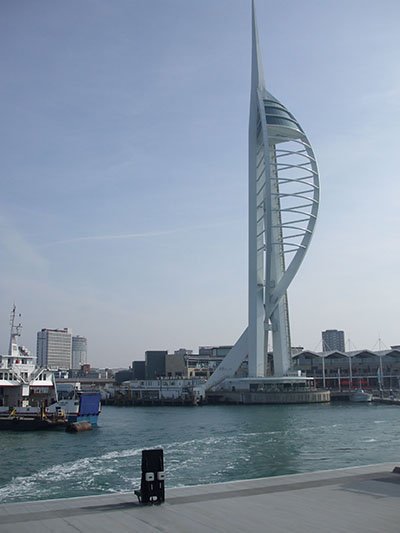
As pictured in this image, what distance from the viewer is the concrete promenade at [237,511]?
1023 centimetres

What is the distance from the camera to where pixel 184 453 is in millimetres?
29281

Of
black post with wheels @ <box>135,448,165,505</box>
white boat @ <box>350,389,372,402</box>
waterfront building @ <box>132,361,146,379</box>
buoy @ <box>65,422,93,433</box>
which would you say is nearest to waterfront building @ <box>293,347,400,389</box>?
white boat @ <box>350,389,372,402</box>

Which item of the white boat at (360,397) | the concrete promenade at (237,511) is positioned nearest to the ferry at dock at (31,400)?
the concrete promenade at (237,511)

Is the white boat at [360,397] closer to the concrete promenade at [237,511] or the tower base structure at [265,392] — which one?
→ the tower base structure at [265,392]

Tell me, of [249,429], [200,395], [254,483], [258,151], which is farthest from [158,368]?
[254,483]

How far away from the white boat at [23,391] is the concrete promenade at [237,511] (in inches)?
1234

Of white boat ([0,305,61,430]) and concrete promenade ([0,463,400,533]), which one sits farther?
white boat ([0,305,61,430])

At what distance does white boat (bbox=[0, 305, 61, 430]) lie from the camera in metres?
42.1

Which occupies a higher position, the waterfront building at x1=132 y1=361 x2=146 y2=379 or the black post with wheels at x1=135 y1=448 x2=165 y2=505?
the waterfront building at x1=132 y1=361 x2=146 y2=379

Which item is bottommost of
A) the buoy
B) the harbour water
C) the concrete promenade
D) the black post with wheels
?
the harbour water

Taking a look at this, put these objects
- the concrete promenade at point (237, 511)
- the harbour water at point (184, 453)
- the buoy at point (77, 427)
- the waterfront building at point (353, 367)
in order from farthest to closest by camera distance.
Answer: the waterfront building at point (353, 367) < the buoy at point (77, 427) < the harbour water at point (184, 453) < the concrete promenade at point (237, 511)

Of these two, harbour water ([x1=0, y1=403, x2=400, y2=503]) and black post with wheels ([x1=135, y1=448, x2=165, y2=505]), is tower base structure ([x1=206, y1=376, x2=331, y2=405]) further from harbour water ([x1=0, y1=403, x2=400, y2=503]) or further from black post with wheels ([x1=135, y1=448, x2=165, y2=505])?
black post with wheels ([x1=135, y1=448, x2=165, y2=505])

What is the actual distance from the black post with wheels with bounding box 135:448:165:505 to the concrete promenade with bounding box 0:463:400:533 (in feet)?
0.67

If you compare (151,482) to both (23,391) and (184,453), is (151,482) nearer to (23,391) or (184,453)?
(184,453)
